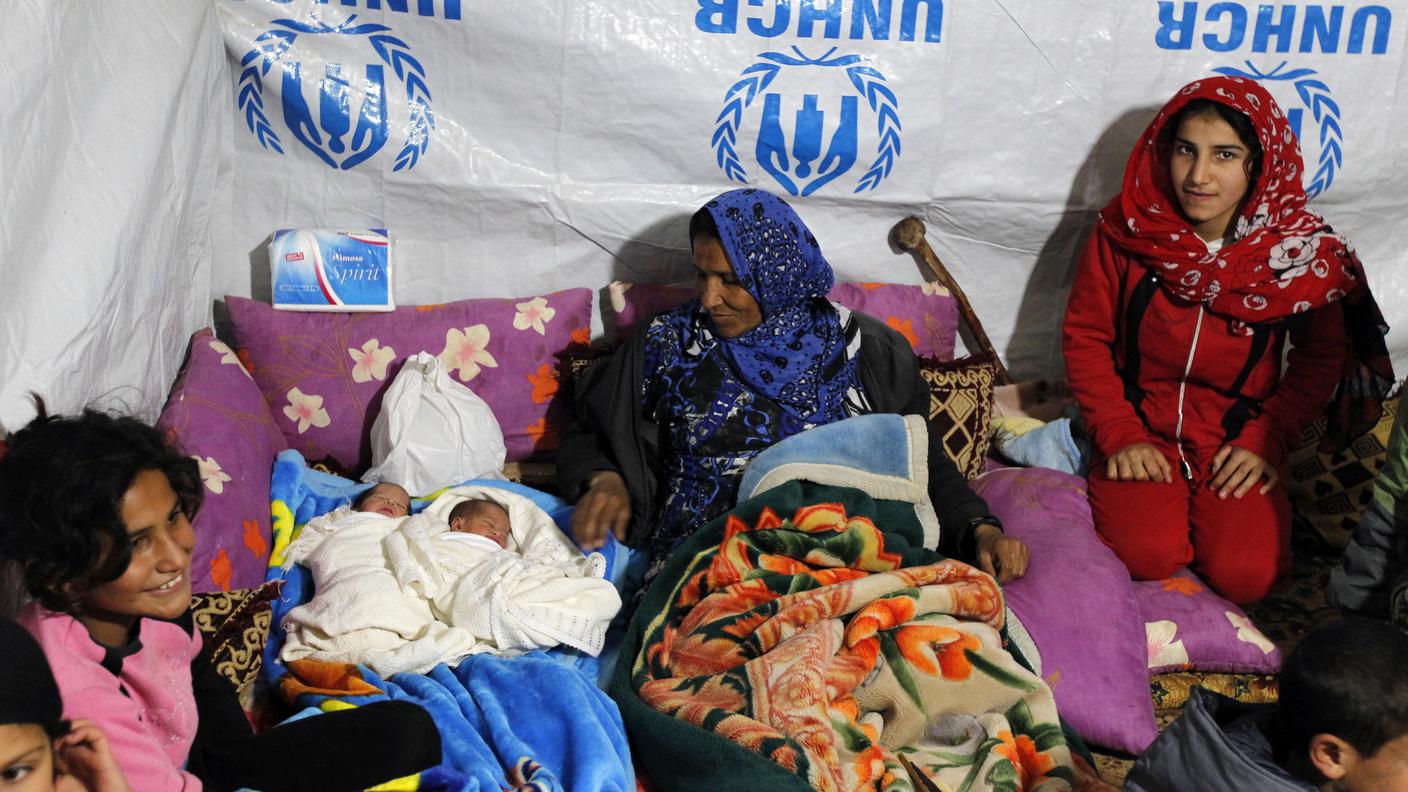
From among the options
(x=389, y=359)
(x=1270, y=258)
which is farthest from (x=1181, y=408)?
(x=389, y=359)

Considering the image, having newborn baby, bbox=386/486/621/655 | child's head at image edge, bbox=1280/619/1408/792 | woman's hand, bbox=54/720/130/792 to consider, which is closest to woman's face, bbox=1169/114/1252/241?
child's head at image edge, bbox=1280/619/1408/792

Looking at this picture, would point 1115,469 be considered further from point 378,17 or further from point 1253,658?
point 378,17

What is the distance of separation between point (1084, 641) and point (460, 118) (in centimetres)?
182

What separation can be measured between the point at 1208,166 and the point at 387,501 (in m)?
1.90

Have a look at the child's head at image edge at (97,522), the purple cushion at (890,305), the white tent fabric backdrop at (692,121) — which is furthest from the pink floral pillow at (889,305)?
the child's head at image edge at (97,522)

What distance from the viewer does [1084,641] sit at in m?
Result: 2.34

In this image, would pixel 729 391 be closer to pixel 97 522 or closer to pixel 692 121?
pixel 692 121

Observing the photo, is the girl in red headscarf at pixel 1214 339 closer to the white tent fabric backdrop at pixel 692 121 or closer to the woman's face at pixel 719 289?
the white tent fabric backdrop at pixel 692 121

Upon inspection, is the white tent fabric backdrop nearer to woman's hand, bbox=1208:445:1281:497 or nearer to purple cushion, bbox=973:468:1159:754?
woman's hand, bbox=1208:445:1281:497

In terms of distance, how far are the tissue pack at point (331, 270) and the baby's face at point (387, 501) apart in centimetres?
52

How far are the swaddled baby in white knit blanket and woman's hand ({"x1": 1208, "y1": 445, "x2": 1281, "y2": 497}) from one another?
4.62ft

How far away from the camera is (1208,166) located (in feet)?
8.66

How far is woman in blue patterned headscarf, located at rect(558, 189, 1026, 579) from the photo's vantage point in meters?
2.47

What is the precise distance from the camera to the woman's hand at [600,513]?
2441mm
